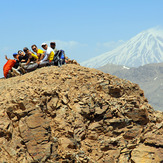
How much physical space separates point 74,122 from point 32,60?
7.04 metres

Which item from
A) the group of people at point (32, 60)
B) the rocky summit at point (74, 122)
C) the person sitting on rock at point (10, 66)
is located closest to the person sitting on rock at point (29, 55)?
the group of people at point (32, 60)

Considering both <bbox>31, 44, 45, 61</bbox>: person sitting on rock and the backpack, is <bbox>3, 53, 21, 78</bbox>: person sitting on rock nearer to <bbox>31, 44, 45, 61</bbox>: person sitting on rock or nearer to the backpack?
<bbox>31, 44, 45, 61</bbox>: person sitting on rock

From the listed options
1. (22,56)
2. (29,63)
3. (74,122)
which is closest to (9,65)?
(22,56)

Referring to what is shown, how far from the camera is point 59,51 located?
731 inches

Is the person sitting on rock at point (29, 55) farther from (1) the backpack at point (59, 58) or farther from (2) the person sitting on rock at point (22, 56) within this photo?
(1) the backpack at point (59, 58)

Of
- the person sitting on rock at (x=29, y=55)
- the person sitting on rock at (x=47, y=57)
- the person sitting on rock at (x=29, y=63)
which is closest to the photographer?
the person sitting on rock at (x=47, y=57)

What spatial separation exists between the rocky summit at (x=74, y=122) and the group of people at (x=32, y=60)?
1664 mm

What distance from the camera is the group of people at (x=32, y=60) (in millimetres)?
18516

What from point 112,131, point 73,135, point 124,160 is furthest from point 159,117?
point 73,135

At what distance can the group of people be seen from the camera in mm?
18516

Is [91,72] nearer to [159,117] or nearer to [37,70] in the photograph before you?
[37,70]

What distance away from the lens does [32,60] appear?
63.9 ft

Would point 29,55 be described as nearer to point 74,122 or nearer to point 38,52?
point 38,52

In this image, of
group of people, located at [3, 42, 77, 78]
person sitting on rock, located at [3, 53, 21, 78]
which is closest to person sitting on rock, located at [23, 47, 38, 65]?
group of people, located at [3, 42, 77, 78]
